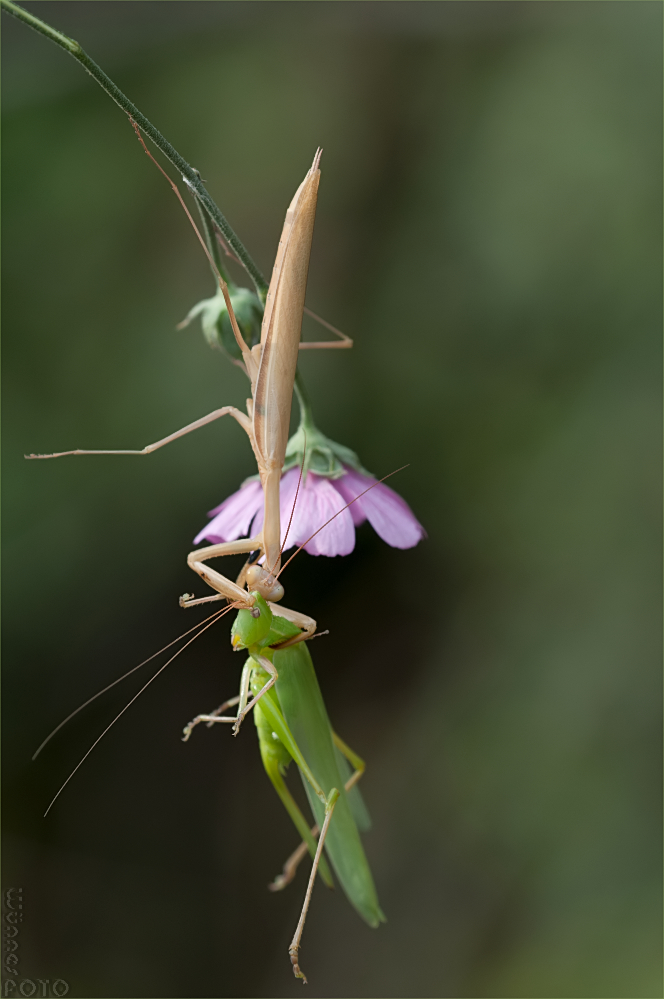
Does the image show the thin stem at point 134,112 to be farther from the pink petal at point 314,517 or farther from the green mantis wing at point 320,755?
the green mantis wing at point 320,755

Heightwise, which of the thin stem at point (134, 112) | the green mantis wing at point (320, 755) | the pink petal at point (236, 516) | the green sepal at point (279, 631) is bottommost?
the green mantis wing at point (320, 755)

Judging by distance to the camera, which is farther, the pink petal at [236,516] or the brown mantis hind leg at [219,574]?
the pink petal at [236,516]

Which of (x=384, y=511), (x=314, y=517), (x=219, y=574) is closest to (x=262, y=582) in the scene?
(x=219, y=574)

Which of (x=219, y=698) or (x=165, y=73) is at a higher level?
(x=165, y=73)

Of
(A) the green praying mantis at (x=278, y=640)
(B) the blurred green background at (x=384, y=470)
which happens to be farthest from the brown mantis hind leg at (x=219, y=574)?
(B) the blurred green background at (x=384, y=470)

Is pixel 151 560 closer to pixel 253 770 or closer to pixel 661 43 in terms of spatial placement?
pixel 253 770

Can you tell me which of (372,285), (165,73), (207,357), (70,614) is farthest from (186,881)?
(165,73)
